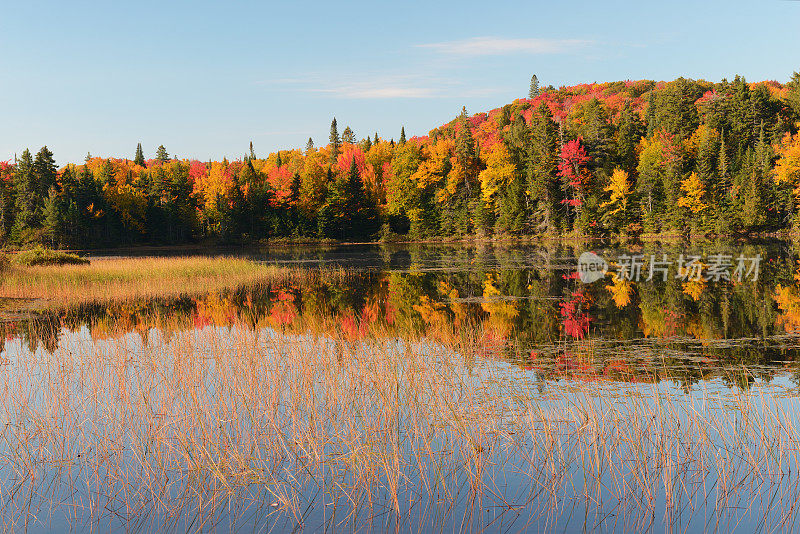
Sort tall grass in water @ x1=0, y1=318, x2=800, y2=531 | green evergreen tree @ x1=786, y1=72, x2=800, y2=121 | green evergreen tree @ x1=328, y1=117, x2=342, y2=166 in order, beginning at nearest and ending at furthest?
1. tall grass in water @ x1=0, y1=318, x2=800, y2=531
2. green evergreen tree @ x1=786, y1=72, x2=800, y2=121
3. green evergreen tree @ x1=328, y1=117, x2=342, y2=166

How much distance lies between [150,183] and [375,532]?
295 feet

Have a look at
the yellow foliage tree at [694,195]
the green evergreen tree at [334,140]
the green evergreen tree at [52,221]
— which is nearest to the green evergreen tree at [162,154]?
the green evergreen tree at [334,140]

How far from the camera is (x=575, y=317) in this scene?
61.9 ft

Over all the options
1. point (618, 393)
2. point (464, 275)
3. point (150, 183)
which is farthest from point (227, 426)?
point (150, 183)

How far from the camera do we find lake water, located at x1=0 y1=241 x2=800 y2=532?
21.4ft

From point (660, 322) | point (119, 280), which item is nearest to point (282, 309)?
point (119, 280)

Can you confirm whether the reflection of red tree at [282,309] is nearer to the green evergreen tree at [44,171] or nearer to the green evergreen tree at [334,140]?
the green evergreen tree at [44,171]

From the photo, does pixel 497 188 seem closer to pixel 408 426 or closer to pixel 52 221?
pixel 52 221

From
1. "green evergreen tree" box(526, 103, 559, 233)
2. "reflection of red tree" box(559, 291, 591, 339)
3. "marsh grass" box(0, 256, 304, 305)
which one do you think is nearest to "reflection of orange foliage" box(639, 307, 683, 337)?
"reflection of red tree" box(559, 291, 591, 339)

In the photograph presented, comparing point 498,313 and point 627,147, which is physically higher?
point 627,147

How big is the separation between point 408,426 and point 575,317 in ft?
37.3

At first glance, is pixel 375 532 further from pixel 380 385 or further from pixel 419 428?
pixel 380 385

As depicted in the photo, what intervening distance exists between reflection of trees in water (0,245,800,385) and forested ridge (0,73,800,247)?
140ft

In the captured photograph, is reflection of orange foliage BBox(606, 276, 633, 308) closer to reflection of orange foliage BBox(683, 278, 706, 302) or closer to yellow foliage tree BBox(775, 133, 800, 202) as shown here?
reflection of orange foliage BBox(683, 278, 706, 302)
